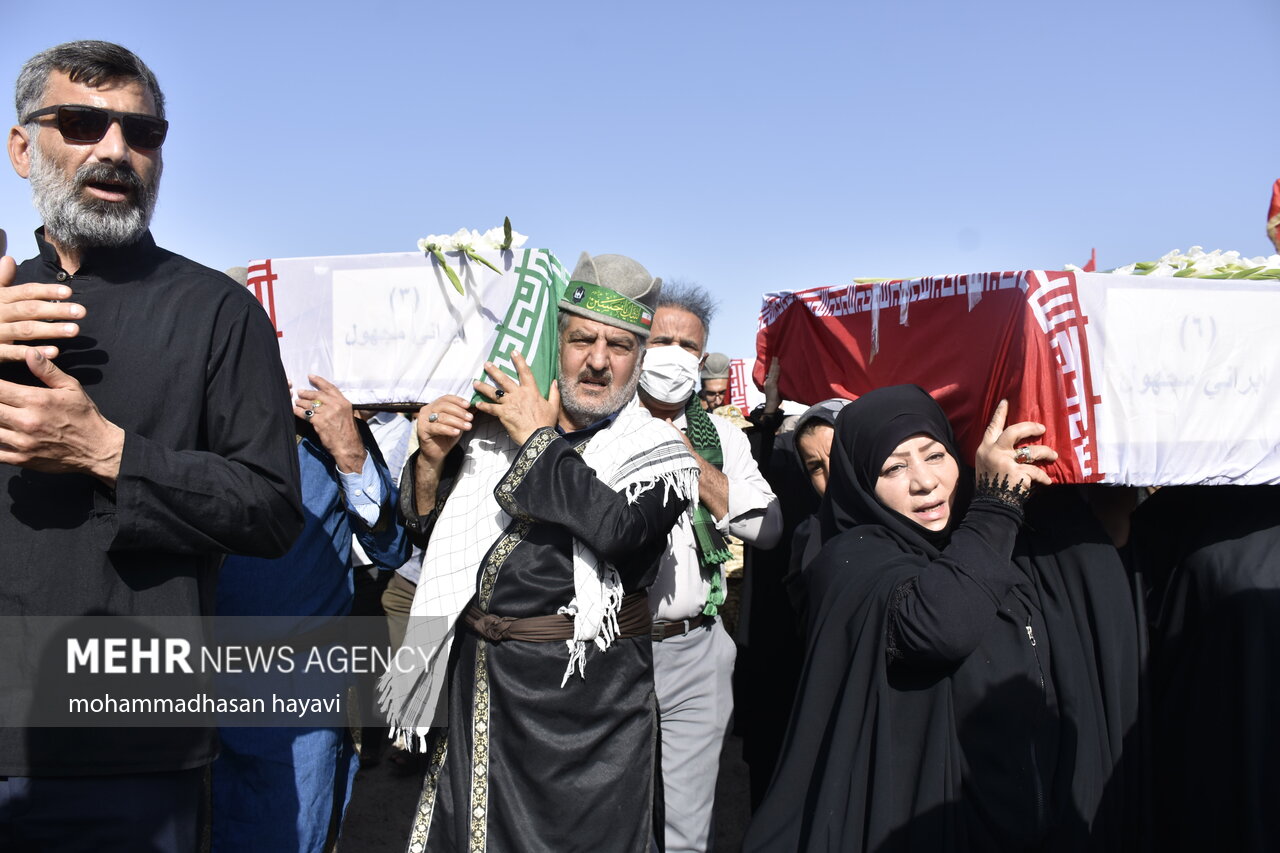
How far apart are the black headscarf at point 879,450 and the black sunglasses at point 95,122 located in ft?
6.09

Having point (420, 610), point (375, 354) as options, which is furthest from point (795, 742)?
point (375, 354)

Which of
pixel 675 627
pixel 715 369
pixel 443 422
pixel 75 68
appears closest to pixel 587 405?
pixel 443 422

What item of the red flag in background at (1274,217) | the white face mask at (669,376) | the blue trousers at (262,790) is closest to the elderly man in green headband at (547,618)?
the blue trousers at (262,790)

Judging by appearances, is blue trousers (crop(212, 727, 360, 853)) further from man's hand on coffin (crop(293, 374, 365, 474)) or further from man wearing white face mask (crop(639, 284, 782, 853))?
man wearing white face mask (crop(639, 284, 782, 853))

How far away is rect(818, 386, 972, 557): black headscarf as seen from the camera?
2494mm

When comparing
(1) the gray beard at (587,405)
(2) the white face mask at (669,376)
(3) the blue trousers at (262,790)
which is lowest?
(3) the blue trousers at (262,790)

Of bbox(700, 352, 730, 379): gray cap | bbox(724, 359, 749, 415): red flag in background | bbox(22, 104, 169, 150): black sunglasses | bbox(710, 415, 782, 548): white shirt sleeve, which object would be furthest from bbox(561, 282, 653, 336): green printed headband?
bbox(724, 359, 749, 415): red flag in background

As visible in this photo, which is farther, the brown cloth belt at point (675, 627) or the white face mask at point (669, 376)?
the white face mask at point (669, 376)

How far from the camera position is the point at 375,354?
2.93 metres

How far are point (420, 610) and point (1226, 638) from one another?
2312 millimetres

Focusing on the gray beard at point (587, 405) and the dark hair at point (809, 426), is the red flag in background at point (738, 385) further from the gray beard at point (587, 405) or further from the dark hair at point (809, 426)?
the gray beard at point (587, 405)

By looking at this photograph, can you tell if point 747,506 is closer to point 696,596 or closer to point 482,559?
point 696,596

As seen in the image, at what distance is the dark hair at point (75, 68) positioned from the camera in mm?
1972

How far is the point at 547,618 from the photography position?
2766mm
